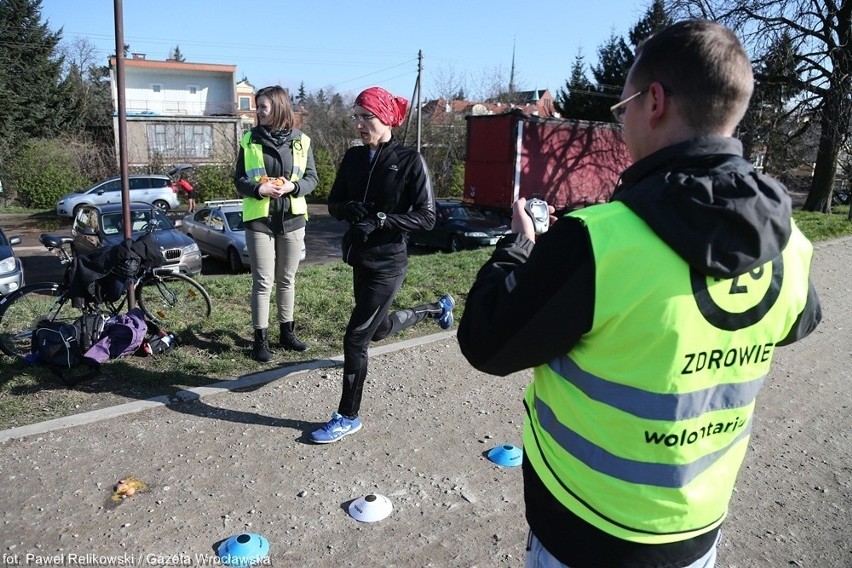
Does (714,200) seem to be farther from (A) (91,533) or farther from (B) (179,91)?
(B) (179,91)

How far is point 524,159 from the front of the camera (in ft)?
66.5

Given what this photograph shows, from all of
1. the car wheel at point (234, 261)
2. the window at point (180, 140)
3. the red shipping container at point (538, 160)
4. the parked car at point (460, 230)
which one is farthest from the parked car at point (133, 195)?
the red shipping container at point (538, 160)

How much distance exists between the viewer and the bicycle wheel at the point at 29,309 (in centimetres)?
533

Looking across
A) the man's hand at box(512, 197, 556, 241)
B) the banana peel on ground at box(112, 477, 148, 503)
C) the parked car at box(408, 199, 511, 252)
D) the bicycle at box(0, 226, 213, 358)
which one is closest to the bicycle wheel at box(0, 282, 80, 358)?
the bicycle at box(0, 226, 213, 358)

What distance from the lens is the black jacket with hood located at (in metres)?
1.31

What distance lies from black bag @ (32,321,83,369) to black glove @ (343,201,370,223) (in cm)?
216

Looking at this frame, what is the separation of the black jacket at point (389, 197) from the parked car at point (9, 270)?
21.1ft

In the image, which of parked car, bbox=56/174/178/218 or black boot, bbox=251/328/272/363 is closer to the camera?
black boot, bbox=251/328/272/363

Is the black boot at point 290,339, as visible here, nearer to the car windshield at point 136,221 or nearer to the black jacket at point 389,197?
the black jacket at point 389,197

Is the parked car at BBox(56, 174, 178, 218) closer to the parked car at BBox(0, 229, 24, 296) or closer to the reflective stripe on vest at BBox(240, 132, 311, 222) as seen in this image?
the parked car at BBox(0, 229, 24, 296)

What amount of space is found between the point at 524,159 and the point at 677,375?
19479 mm

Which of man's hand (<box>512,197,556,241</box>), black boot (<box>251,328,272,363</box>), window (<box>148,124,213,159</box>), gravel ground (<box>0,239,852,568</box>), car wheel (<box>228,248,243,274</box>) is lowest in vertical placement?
car wheel (<box>228,248,243,274</box>)

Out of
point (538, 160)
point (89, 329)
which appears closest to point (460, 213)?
point (538, 160)

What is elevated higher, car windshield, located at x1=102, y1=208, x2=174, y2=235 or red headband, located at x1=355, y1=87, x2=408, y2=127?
red headband, located at x1=355, y1=87, x2=408, y2=127
